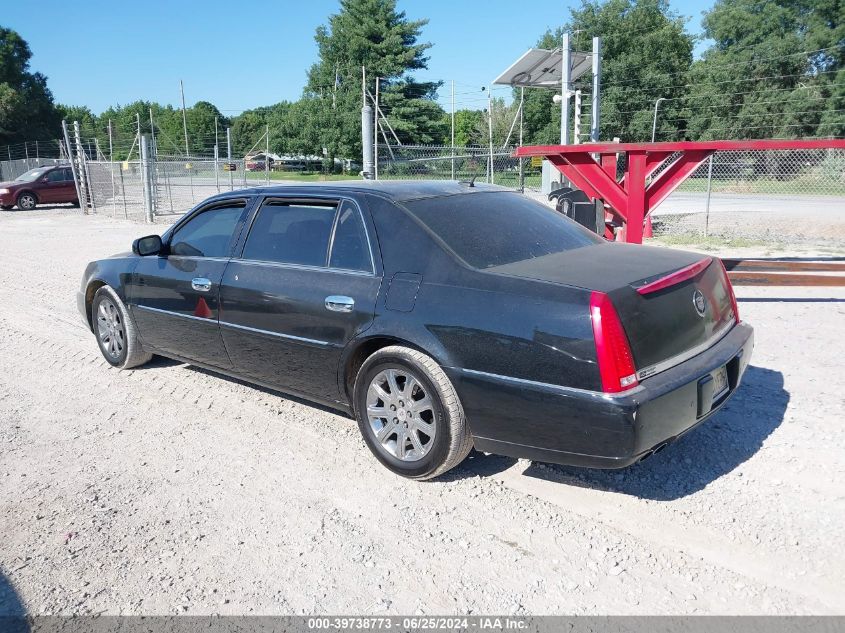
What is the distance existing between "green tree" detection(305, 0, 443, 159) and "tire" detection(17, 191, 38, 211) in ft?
63.7

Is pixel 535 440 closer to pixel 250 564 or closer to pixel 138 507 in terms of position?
pixel 250 564

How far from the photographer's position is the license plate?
3.51m

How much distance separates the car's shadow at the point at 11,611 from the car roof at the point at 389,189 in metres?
2.61

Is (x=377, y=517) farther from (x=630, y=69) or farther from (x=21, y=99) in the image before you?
(x=21, y=99)

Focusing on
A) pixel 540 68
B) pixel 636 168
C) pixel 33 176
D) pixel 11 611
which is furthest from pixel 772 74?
pixel 11 611

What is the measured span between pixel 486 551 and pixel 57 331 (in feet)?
19.3

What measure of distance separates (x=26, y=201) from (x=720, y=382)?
2723 centimetres

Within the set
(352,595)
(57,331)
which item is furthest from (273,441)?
(57,331)

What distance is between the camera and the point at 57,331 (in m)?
7.27

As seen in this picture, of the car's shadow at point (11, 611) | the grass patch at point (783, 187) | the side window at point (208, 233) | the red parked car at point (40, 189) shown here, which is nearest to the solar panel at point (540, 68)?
the grass patch at point (783, 187)

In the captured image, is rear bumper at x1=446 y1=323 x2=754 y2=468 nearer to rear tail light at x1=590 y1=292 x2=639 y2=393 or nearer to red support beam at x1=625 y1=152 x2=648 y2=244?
rear tail light at x1=590 y1=292 x2=639 y2=393

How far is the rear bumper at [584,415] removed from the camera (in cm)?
305

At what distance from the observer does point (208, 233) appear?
507cm

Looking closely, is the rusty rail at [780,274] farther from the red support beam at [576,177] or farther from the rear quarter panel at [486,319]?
the rear quarter panel at [486,319]
